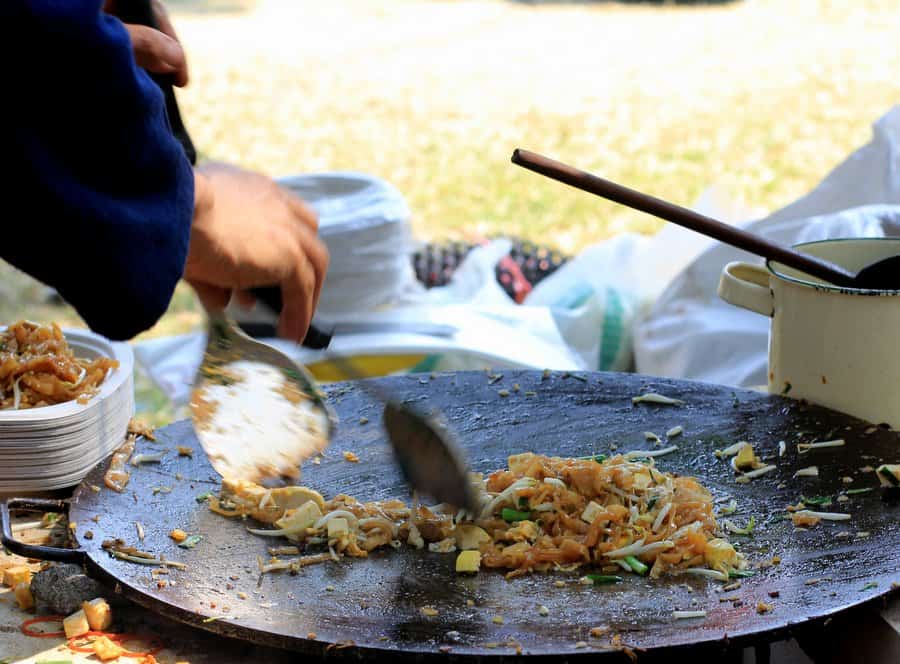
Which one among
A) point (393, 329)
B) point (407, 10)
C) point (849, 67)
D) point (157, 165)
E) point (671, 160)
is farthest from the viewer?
point (407, 10)

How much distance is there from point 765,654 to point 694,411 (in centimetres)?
74

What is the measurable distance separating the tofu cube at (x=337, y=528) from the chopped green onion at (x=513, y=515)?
27 cm

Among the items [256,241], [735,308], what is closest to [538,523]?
[256,241]

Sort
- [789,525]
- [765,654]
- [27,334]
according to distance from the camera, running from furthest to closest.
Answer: [27,334]
[789,525]
[765,654]

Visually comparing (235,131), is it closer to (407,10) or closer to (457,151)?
(457,151)

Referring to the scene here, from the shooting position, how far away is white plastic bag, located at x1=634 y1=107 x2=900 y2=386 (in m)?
3.66

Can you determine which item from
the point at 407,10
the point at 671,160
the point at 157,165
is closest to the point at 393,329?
the point at 157,165

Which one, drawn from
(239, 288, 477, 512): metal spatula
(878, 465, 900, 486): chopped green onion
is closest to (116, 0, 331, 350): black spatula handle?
(239, 288, 477, 512): metal spatula

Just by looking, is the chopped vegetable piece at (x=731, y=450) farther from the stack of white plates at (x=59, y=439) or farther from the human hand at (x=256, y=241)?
the stack of white plates at (x=59, y=439)

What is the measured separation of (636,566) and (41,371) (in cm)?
125

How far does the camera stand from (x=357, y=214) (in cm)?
366

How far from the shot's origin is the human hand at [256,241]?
1.56 metres

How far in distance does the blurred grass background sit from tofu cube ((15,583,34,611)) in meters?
3.05

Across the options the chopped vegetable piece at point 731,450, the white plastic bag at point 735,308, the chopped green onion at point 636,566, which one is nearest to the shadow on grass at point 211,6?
the white plastic bag at point 735,308
